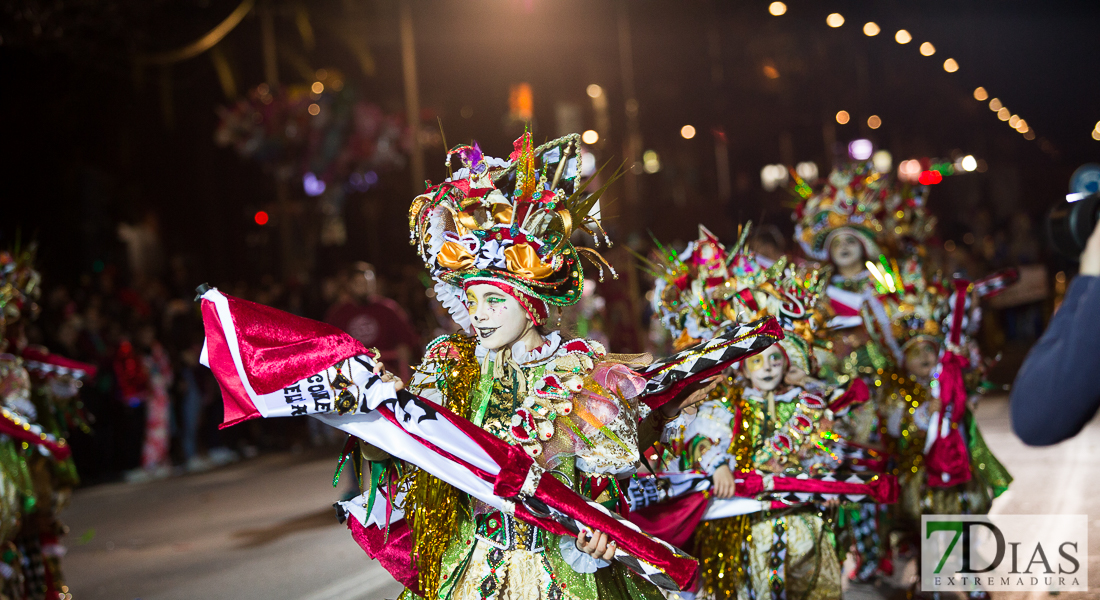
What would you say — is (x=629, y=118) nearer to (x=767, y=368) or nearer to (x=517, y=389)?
(x=767, y=368)

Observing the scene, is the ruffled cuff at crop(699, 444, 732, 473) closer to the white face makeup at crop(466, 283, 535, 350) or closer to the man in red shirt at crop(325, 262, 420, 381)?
the white face makeup at crop(466, 283, 535, 350)

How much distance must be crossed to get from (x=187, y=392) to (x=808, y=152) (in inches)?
1327

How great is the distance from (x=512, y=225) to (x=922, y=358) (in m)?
4.09

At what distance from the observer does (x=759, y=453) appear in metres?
5.21

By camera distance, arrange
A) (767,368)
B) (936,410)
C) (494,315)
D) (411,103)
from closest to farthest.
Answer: (494,315), (767,368), (936,410), (411,103)

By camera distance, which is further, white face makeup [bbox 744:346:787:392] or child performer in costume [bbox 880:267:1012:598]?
child performer in costume [bbox 880:267:1012:598]

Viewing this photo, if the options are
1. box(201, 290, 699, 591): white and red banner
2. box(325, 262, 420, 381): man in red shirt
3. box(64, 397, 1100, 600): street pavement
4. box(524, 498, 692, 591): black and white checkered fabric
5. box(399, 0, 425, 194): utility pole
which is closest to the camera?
box(201, 290, 699, 591): white and red banner

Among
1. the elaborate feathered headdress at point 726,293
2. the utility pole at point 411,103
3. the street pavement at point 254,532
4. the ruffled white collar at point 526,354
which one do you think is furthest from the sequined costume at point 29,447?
the utility pole at point 411,103

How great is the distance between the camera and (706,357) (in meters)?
3.86

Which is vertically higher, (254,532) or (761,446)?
(761,446)

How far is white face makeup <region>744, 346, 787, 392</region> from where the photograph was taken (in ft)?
17.1

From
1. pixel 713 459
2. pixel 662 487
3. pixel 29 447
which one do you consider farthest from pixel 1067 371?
pixel 29 447

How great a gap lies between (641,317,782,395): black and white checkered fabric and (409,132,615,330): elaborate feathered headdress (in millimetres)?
411

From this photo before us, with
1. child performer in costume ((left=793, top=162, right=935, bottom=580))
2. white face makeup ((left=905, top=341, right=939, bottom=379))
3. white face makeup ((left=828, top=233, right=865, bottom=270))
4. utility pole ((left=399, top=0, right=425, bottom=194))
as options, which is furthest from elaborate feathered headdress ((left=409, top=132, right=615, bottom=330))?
utility pole ((left=399, top=0, right=425, bottom=194))
